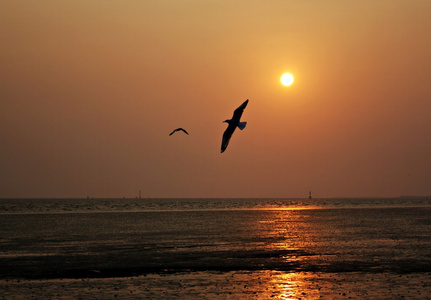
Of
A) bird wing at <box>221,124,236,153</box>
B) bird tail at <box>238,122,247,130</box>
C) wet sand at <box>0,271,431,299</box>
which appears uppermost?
bird tail at <box>238,122,247,130</box>

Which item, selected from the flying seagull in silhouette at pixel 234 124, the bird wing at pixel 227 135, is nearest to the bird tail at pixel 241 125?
the flying seagull in silhouette at pixel 234 124

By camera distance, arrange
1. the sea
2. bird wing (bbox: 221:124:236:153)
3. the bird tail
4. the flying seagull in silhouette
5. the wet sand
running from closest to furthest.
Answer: bird wing (bbox: 221:124:236:153) → the flying seagull in silhouette → the bird tail → the wet sand → the sea

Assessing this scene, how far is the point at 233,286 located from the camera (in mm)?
27688

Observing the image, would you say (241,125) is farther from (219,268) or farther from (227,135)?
(219,268)

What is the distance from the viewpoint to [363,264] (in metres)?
34.2

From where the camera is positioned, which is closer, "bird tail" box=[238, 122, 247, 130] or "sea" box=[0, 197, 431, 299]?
"bird tail" box=[238, 122, 247, 130]

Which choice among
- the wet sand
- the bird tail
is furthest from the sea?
the bird tail

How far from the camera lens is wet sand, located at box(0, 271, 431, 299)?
83.6ft

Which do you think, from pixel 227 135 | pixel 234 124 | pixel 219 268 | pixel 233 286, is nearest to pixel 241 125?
pixel 234 124

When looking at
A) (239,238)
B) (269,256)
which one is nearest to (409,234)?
(239,238)

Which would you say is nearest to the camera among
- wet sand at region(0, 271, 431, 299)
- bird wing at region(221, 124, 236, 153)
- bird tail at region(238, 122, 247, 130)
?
bird wing at region(221, 124, 236, 153)

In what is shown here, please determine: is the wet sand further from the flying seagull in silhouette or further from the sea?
the flying seagull in silhouette

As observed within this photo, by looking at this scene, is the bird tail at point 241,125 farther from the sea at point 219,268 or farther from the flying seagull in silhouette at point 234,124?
the sea at point 219,268

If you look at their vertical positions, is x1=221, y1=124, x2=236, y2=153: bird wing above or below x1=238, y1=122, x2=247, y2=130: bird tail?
below
